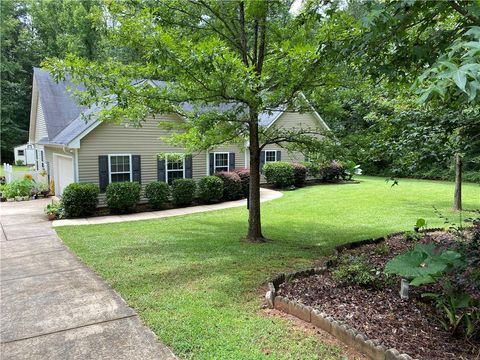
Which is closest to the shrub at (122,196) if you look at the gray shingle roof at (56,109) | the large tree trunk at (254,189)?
the gray shingle roof at (56,109)

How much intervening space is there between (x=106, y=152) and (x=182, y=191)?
3.08 meters

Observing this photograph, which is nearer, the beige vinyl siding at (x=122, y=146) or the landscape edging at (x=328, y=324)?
the landscape edging at (x=328, y=324)

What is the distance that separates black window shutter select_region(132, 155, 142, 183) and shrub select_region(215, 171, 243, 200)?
325 centimetres

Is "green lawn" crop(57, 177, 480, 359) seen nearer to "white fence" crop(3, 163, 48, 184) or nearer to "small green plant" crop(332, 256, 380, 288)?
"small green plant" crop(332, 256, 380, 288)

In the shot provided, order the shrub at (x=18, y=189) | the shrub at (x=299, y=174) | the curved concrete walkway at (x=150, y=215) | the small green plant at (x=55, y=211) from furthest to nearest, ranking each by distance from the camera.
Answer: the shrub at (x=299, y=174), the shrub at (x=18, y=189), the small green plant at (x=55, y=211), the curved concrete walkway at (x=150, y=215)

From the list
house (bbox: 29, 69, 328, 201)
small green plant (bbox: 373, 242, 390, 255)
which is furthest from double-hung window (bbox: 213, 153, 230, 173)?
small green plant (bbox: 373, 242, 390, 255)

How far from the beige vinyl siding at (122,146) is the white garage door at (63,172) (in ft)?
3.20

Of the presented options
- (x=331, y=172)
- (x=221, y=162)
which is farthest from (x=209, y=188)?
(x=331, y=172)

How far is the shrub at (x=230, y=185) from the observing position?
14.6 metres

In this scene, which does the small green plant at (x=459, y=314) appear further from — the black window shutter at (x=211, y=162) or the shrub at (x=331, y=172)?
the shrub at (x=331, y=172)

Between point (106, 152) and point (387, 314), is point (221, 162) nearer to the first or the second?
point (106, 152)

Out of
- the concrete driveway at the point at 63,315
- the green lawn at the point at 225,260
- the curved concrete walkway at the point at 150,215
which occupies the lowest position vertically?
the concrete driveway at the point at 63,315

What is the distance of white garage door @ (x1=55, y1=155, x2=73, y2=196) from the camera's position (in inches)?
530

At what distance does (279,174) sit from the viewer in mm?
17750
